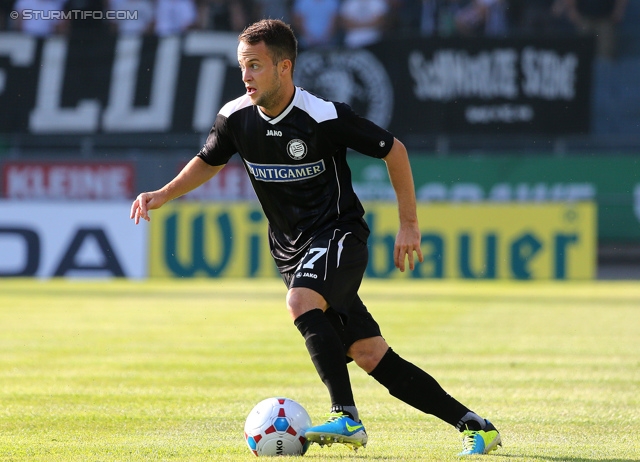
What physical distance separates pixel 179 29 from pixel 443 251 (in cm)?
730

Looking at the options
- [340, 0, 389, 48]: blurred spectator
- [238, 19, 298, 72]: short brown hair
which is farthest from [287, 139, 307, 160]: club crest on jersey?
[340, 0, 389, 48]: blurred spectator

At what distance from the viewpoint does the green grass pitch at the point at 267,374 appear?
18.8ft

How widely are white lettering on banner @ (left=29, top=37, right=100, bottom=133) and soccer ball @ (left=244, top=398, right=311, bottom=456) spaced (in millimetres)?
18219

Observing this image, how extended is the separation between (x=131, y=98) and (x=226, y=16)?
2.55 meters

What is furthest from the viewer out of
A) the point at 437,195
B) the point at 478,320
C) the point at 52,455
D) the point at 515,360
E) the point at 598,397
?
the point at 437,195

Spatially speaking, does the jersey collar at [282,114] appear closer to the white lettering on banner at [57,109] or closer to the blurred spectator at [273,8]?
the blurred spectator at [273,8]

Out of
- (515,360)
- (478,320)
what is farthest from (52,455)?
(478,320)

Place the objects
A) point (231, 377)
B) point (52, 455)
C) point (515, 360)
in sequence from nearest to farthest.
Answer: point (52, 455), point (231, 377), point (515, 360)

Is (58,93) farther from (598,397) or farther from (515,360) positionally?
(598,397)

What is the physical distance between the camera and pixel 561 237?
20578 mm

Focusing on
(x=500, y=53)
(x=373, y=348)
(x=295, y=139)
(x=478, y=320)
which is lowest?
(x=478, y=320)

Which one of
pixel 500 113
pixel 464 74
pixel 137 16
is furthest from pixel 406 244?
pixel 137 16

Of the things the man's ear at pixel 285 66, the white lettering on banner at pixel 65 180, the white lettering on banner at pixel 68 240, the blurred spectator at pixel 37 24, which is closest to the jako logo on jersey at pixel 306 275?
the man's ear at pixel 285 66

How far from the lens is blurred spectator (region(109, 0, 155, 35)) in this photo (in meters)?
23.2
